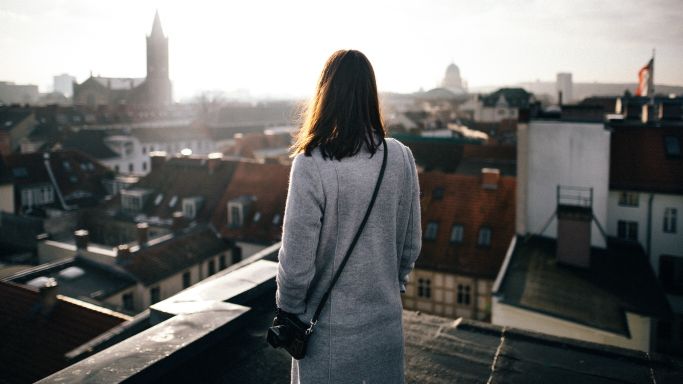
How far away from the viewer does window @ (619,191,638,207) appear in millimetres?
18578

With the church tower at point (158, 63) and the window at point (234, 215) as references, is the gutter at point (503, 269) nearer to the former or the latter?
the window at point (234, 215)

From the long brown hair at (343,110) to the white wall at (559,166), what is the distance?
17.5 metres

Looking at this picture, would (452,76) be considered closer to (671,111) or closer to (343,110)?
(671,111)

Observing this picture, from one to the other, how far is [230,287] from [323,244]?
2641 mm

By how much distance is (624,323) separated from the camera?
41.9 ft

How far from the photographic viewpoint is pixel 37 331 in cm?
1235

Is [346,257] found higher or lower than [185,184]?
higher

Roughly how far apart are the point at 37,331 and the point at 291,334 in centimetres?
1213

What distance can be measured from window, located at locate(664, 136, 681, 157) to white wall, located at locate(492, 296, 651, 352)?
8348mm

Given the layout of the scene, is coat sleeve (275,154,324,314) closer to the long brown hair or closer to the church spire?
the long brown hair

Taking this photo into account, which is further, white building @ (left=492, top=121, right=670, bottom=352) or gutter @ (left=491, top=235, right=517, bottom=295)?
gutter @ (left=491, top=235, right=517, bottom=295)

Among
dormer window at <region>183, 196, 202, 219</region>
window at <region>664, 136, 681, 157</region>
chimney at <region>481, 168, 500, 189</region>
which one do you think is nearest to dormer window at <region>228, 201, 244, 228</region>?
dormer window at <region>183, 196, 202, 219</region>

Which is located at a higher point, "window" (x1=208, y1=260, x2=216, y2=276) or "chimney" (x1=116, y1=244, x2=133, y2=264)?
"chimney" (x1=116, y1=244, x2=133, y2=264)

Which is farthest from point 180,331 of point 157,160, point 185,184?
point 157,160
